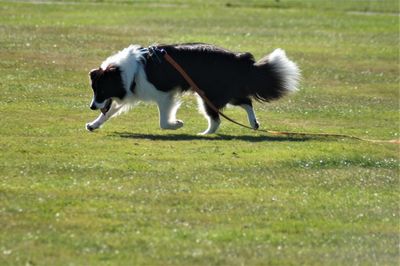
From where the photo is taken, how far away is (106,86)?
59.6ft

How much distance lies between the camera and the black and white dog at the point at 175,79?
18.1 metres

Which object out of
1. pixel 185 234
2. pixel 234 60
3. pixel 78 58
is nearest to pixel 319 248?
pixel 185 234

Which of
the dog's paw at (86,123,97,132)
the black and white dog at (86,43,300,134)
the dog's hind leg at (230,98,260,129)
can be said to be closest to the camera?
the dog's paw at (86,123,97,132)

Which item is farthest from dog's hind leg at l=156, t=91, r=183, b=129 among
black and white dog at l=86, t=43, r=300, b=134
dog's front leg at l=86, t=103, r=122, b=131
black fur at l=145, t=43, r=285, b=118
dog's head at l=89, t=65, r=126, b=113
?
dog's front leg at l=86, t=103, r=122, b=131

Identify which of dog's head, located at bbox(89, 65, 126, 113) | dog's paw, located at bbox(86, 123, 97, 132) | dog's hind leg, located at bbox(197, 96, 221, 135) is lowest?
dog's paw, located at bbox(86, 123, 97, 132)

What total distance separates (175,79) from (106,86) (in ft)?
3.54

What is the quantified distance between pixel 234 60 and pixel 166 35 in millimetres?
15476

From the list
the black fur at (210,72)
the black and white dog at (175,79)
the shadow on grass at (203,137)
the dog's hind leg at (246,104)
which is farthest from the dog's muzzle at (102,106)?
the dog's hind leg at (246,104)

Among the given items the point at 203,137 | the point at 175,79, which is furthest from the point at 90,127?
the point at 203,137

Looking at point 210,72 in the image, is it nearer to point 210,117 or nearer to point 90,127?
point 210,117

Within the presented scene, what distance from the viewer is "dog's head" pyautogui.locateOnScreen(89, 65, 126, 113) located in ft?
59.4

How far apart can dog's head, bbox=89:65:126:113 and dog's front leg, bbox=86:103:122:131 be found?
4.4 inches

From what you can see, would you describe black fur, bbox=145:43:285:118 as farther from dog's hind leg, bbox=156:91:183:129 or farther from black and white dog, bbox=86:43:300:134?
dog's hind leg, bbox=156:91:183:129

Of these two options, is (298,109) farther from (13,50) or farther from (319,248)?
(319,248)
